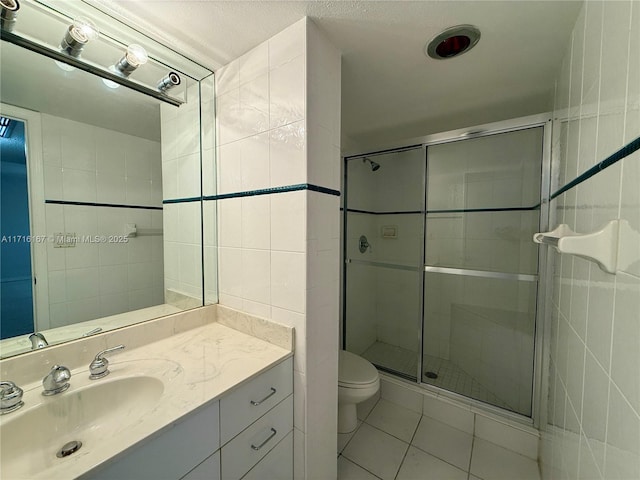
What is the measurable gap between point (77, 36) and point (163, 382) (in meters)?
1.24

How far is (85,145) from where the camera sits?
1016 mm

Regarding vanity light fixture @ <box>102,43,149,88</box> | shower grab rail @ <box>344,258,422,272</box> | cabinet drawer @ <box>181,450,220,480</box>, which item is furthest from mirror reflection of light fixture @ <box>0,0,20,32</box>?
shower grab rail @ <box>344,258,422,272</box>

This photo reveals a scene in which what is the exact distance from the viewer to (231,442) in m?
0.80

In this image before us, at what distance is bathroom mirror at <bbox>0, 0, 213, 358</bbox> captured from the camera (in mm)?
859

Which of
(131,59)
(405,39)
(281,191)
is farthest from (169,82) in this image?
(405,39)

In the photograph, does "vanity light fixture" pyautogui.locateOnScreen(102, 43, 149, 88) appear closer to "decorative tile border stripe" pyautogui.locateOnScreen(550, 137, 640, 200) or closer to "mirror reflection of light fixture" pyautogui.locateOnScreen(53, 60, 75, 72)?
"mirror reflection of light fixture" pyautogui.locateOnScreen(53, 60, 75, 72)

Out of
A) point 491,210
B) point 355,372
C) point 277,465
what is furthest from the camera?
point 491,210

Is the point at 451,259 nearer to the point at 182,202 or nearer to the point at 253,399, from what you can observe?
the point at 253,399

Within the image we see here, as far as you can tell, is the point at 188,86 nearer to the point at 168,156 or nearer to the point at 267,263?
the point at 168,156

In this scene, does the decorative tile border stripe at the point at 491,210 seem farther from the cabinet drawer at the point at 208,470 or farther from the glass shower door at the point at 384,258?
the cabinet drawer at the point at 208,470

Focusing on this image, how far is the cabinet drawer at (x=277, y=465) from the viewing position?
885 millimetres

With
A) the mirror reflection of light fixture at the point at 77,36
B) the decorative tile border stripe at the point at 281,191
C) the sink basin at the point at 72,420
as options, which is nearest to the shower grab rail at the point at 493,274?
the decorative tile border stripe at the point at 281,191

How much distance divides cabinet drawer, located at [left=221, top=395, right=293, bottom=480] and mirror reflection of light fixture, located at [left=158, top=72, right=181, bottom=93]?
1480 mm

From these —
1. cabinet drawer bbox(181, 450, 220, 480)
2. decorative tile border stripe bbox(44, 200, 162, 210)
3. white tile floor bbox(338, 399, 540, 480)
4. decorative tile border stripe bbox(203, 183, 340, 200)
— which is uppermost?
decorative tile border stripe bbox(203, 183, 340, 200)
